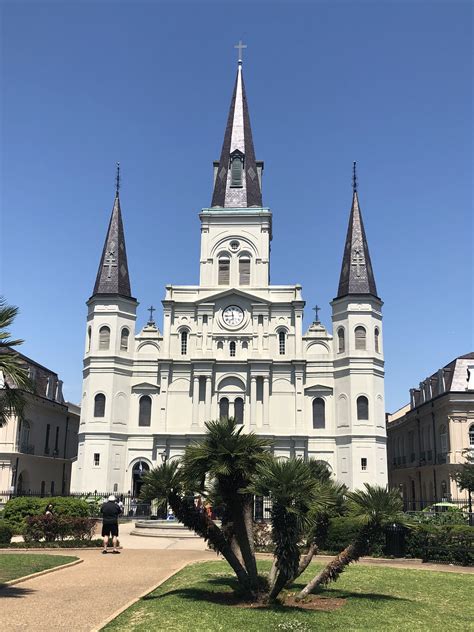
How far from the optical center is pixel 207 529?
13.1 m

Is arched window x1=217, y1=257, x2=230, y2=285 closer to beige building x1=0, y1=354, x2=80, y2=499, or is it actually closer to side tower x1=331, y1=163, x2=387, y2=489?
side tower x1=331, y1=163, x2=387, y2=489

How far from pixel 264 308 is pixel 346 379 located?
8.58m

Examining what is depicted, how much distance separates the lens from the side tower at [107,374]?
163 feet

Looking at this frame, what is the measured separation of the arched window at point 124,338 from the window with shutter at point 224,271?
8.69 metres

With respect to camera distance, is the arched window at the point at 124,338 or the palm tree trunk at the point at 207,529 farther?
the arched window at the point at 124,338

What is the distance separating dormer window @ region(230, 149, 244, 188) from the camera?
59.9 metres

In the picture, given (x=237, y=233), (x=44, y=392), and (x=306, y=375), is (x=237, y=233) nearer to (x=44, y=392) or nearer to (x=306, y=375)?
(x=306, y=375)

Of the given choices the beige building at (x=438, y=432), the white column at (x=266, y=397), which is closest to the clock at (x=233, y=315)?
the white column at (x=266, y=397)

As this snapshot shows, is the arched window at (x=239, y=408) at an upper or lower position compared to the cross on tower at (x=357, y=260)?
lower

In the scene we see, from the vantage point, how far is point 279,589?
12.3 metres

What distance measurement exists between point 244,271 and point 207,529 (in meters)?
43.0

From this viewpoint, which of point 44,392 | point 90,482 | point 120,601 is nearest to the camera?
point 120,601

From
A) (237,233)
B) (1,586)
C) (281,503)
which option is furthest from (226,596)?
(237,233)

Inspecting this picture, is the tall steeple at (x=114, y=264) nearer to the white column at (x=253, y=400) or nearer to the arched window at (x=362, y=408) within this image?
the white column at (x=253, y=400)
